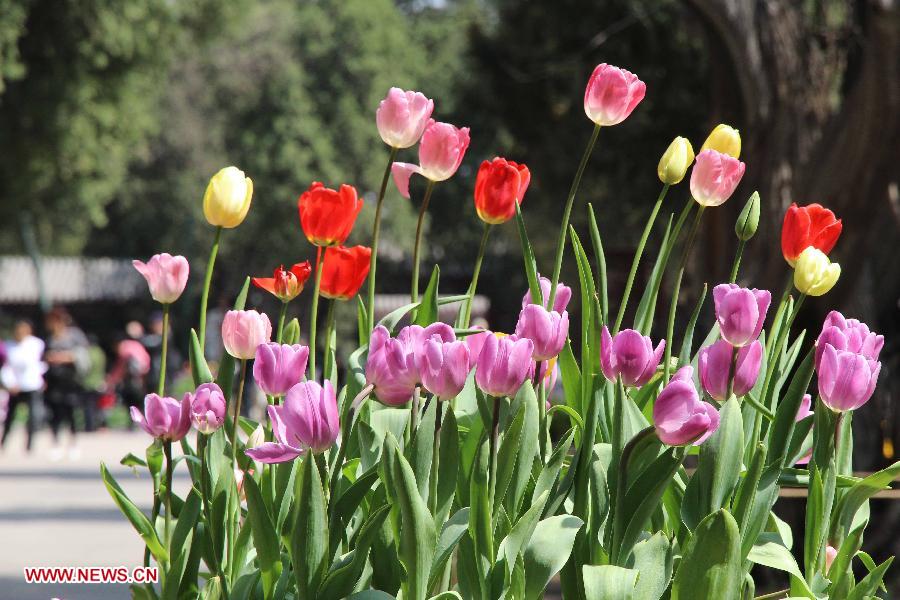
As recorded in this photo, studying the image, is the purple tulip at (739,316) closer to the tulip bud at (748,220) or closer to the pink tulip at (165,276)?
the tulip bud at (748,220)

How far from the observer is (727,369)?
194 centimetres

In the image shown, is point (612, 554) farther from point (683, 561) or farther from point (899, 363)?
point (899, 363)

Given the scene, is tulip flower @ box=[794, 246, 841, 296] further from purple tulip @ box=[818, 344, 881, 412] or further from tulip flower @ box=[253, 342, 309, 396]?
tulip flower @ box=[253, 342, 309, 396]

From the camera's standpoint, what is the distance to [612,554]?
1857 millimetres

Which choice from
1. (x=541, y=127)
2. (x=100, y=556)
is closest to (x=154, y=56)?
(x=541, y=127)

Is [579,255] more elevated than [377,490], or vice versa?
[579,255]

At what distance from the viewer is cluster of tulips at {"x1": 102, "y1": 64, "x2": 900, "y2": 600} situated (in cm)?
177

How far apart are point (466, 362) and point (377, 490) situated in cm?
34

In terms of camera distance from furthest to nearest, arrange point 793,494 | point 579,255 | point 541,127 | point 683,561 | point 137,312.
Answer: point 137,312 → point 541,127 → point 793,494 → point 579,255 → point 683,561

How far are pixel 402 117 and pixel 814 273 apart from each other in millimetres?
688

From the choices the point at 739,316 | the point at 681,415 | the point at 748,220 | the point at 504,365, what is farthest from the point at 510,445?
the point at 748,220

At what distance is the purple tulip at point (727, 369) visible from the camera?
193 centimetres

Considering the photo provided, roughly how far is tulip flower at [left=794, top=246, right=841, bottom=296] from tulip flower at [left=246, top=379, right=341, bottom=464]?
0.77 metres

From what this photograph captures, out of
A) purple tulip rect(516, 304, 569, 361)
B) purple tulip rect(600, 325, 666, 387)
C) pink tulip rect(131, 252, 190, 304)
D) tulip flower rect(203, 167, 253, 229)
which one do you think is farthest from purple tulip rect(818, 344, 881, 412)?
pink tulip rect(131, 252, 190, 304)
